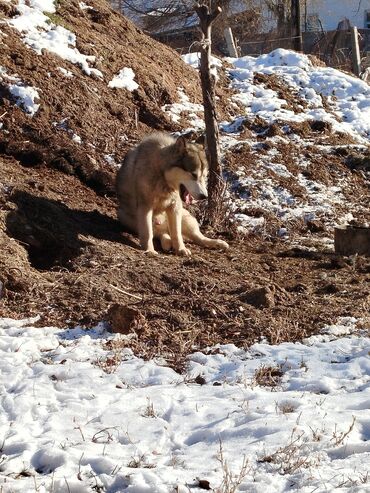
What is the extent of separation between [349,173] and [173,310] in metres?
6.68

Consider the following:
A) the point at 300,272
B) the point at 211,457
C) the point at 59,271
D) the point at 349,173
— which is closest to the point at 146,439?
the point at 211,457

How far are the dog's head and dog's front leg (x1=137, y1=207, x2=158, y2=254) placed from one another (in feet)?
1.63

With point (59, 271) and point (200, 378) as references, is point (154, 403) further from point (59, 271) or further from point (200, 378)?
point (59, 271)

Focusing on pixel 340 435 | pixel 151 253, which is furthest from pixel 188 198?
pixel 340 435

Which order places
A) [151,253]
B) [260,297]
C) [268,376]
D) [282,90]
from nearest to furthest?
[268,376] → [260,297] → [151,253] → [282,90]

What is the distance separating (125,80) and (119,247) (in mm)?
5321

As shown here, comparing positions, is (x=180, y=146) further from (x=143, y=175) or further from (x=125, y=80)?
(x=125, y=80)

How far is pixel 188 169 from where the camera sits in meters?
8.59

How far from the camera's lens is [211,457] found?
13.0 feet

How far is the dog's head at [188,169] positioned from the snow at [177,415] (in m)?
2.95

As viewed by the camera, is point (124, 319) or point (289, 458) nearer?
point (289, 458)

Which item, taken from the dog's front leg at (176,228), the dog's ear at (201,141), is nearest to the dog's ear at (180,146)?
the dog's ear at (201,141)

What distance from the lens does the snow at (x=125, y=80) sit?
1256cm

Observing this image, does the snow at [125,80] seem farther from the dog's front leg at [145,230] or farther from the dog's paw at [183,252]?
the dog's paw at [183,252]
